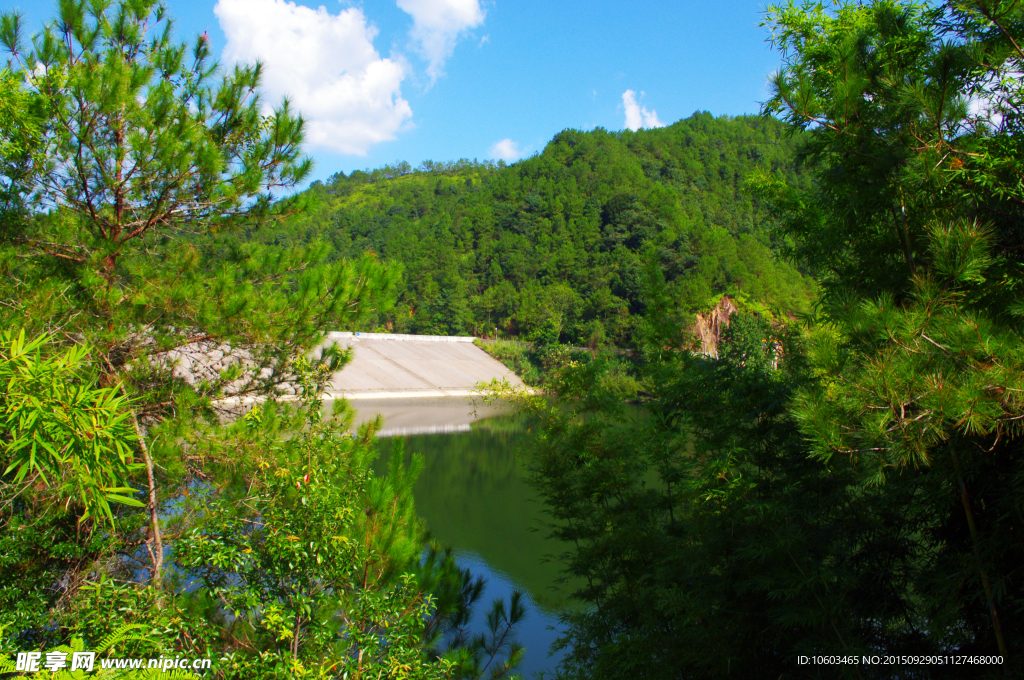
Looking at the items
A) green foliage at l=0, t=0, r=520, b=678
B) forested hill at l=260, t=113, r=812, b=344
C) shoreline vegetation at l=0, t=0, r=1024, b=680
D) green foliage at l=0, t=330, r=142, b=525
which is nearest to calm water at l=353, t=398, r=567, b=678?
shoreline vegetation at l=0, t=0, r=1024, b=680

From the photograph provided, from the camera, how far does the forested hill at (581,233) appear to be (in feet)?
106

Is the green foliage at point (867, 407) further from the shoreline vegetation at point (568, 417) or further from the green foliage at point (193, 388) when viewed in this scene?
the green foliage at point (193, 388)

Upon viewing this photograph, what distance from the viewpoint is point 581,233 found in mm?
48656

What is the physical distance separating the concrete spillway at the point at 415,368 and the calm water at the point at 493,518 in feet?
21.4

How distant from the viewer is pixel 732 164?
5669 cm

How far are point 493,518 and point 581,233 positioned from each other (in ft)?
134

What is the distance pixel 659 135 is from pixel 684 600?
68679mm

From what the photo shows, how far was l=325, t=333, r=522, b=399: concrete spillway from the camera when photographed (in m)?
24.6

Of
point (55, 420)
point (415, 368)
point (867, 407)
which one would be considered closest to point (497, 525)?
point (867, 407)

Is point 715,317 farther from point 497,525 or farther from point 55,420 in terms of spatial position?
point 55,420

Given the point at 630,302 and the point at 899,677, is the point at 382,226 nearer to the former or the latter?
the point at 630,302

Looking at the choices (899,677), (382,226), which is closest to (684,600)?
(899,677)

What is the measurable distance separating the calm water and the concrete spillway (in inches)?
257

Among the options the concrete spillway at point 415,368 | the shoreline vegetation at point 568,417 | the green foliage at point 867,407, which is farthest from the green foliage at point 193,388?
the concrete spillway at point 415,368
